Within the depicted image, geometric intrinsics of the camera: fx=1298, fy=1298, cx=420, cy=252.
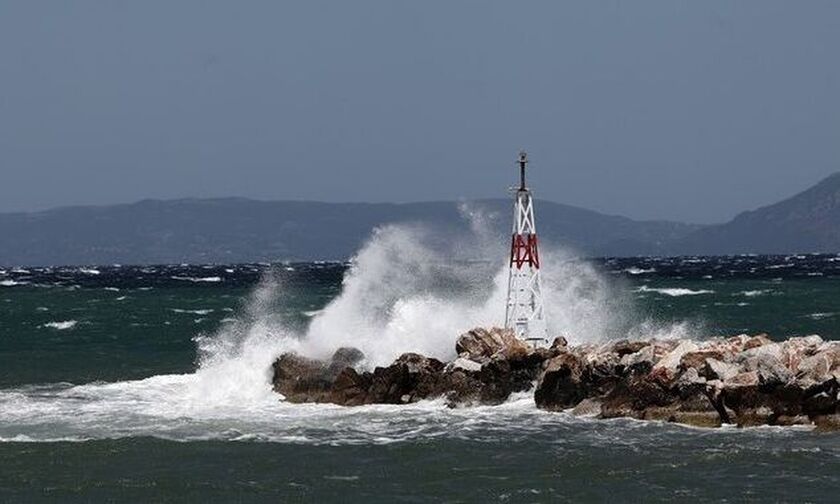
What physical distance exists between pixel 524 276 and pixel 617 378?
573cm

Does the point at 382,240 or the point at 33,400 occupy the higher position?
the point at 382,240

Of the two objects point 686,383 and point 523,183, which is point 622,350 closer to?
point 686,383

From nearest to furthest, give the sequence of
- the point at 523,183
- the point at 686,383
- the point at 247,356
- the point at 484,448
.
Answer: the point at 484,448 → the point at 686,383 → the point at 523,183 → the point at 247,356

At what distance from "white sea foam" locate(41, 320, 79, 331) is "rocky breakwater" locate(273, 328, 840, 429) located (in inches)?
1450

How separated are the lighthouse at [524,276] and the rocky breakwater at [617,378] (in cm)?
107

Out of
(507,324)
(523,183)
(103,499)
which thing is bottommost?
(103,499)

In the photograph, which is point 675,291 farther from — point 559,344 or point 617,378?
point 617,378

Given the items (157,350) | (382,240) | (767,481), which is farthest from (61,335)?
(767,481)

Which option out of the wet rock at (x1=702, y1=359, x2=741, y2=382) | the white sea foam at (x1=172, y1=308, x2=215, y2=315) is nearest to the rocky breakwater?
the wet rock at (x1=702, y1=359, x2=741, y2=382)

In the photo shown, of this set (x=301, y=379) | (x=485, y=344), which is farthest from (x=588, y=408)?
(x=301, y=379)

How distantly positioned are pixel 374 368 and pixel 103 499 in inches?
562

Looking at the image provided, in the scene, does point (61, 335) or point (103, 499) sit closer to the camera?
point (103, 499)

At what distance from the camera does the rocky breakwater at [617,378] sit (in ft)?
103

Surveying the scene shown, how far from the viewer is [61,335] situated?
67.6m
